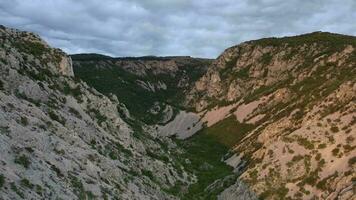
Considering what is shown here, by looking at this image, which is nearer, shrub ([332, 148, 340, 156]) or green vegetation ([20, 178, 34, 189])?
green vegetation ([20, 178, 34, 189])

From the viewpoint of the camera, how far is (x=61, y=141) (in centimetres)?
5750

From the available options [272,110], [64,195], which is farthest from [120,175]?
[272,110]

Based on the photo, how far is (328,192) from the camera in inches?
2741

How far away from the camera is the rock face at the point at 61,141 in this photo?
43312mm

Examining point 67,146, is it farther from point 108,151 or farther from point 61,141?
point 108,151

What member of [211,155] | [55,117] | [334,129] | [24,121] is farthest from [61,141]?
[211,155]

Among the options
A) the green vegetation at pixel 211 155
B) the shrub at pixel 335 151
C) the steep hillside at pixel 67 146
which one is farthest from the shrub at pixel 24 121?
the shrub at pixel 335 151

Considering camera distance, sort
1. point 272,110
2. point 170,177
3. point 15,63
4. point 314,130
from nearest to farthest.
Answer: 1. point 15,63
2. point 170,177
3. point 314,130
4. point 272,110

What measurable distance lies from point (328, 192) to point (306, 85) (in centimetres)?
10510

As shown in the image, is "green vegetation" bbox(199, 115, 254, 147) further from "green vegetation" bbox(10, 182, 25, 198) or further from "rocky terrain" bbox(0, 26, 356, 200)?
"green vegetation" bbox(10, 182, 25, 198)

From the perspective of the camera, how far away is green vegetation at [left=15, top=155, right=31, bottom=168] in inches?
1672

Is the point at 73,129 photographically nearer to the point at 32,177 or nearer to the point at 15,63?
the point at 15,63

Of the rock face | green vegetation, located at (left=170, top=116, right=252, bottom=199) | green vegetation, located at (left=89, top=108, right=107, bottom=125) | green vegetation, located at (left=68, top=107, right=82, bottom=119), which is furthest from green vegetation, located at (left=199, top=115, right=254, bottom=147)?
green vegetation, located at (left=68, top=107, right=82, bottom=119)

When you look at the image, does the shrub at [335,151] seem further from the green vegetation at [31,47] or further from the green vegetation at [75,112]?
the green vegetation at [31,47]
